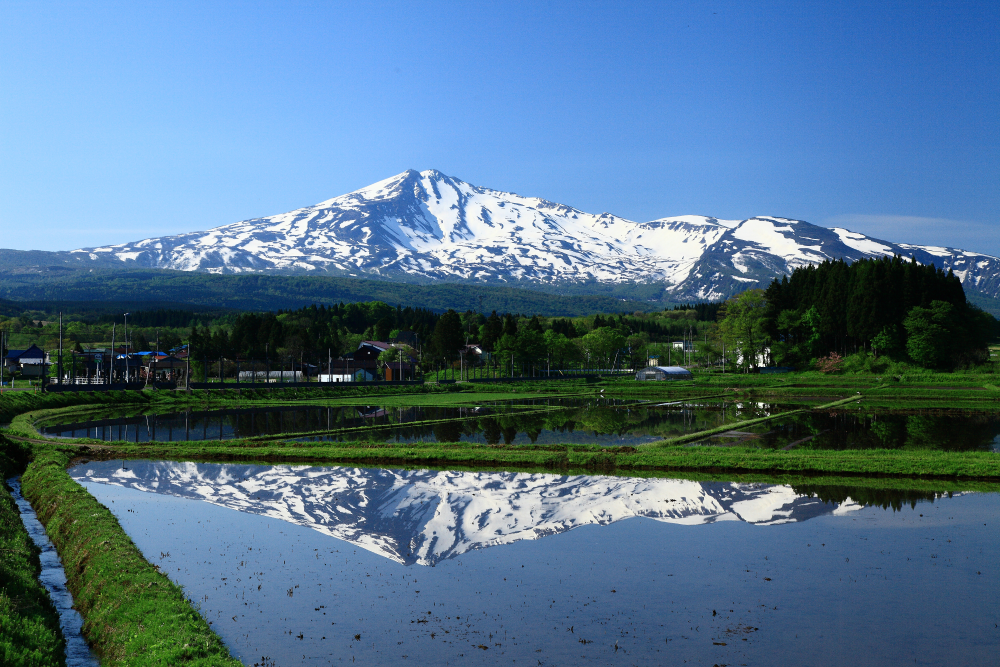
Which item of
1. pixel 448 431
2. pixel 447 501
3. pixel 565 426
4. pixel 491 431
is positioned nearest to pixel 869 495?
pixel 447 501

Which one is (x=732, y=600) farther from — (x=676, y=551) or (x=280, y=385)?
(x=280, y=385)

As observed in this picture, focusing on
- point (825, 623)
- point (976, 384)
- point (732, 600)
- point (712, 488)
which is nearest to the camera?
point (825, 623)

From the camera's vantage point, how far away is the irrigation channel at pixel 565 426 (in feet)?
133

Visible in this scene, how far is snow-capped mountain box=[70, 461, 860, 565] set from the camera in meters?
21.8

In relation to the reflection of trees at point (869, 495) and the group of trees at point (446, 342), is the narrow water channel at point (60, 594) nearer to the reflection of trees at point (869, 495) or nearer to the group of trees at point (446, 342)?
the reflection of trees at point (869, 495)

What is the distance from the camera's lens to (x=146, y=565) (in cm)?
1658

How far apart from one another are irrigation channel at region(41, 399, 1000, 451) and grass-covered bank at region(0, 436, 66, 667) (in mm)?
23288

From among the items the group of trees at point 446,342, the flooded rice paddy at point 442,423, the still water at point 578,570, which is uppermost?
the group of trees at point 446,342

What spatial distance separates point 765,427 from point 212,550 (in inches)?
1390

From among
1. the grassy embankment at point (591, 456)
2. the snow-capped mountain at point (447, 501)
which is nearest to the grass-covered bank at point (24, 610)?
the snow-capped mountain at point (447, 501)

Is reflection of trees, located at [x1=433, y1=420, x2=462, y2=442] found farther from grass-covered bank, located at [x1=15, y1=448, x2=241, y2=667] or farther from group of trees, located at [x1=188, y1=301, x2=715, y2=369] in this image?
group of trees, located at [x1=188, y1=301, x2=715, y2=369]

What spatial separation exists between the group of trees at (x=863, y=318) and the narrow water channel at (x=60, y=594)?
87973 mm

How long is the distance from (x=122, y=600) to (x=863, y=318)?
316ft

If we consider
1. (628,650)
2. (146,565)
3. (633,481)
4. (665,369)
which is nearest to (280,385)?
(665,369)
